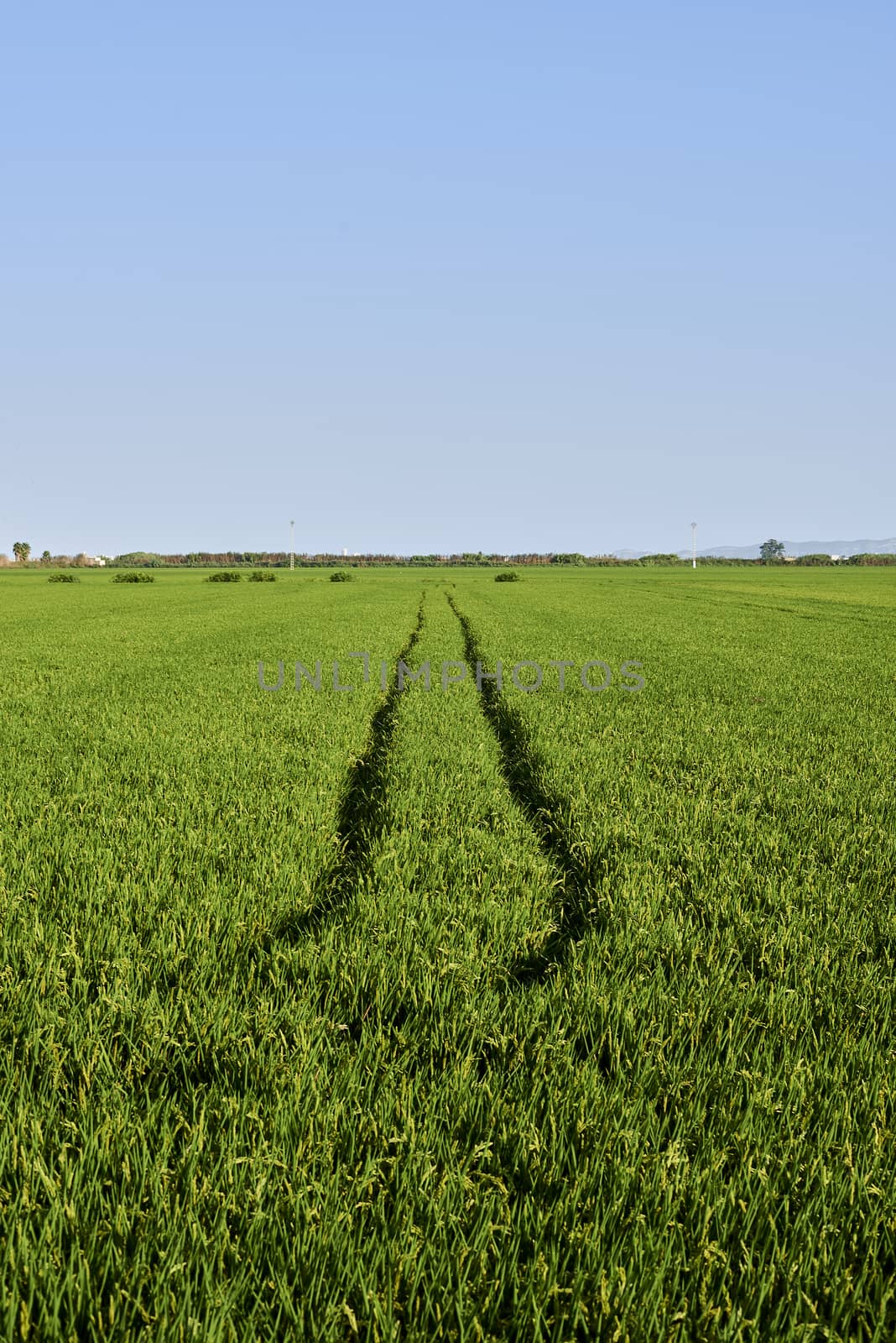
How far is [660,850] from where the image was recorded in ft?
15.6

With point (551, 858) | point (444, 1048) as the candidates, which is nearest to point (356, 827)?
point (551, 858)

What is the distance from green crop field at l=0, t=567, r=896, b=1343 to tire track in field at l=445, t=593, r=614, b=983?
4cm

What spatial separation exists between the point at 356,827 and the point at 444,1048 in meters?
2.92

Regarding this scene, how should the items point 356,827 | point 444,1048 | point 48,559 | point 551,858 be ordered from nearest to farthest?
point 444,1048 → point 551,858 → point 356,827 → point 48,559

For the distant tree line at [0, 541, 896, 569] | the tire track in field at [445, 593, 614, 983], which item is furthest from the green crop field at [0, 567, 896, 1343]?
the distant tree line at [0, 541, 896, 569]

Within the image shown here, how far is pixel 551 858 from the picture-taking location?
4840 mm

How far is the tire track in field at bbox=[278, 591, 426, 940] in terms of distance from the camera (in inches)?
152

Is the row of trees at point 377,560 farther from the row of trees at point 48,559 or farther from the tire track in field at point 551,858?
the tire track in field at point 551,858

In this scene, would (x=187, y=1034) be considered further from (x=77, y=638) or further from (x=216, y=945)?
(x=77, y=638)

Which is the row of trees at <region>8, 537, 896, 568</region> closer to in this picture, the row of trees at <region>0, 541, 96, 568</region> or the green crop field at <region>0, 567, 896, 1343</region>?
the row of trees at <region>0, 541, 96, 568</region>

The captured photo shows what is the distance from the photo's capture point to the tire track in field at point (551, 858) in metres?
3.58

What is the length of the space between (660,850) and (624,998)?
6.07ft

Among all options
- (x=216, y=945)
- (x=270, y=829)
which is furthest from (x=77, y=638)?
(x=216, y=945)

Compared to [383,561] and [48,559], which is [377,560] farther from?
[48,559]
